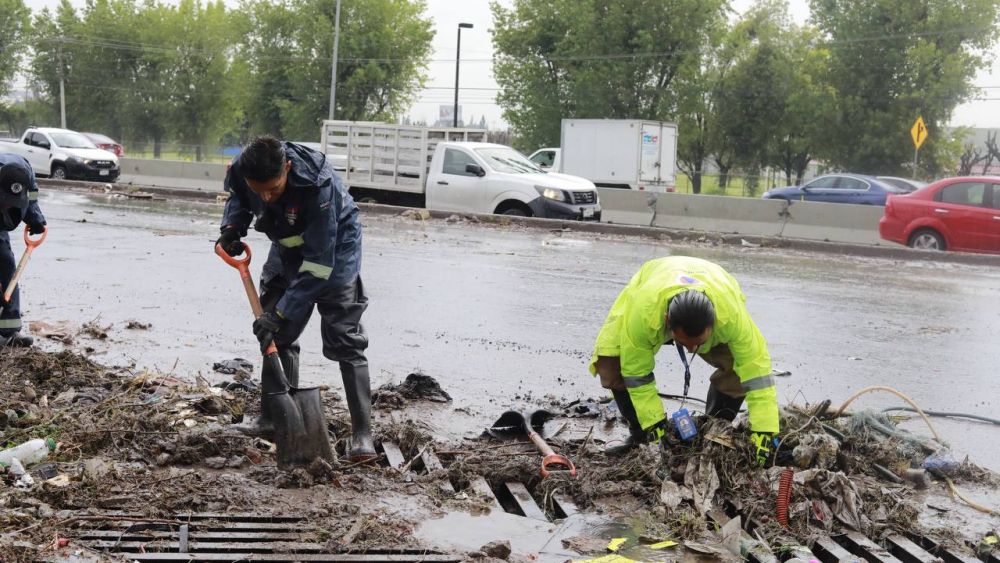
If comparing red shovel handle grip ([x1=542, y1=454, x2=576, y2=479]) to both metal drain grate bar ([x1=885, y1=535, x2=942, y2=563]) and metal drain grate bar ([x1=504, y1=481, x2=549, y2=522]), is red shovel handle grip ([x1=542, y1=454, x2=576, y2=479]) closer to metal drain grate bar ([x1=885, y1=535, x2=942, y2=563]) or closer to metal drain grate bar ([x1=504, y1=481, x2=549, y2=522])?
metal drain grate bar ([x1=504, y1=481, x2=549, y2=522])

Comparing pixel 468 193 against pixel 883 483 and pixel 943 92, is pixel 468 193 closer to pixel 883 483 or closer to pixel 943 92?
pixel 883 483

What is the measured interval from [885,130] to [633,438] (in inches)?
1276

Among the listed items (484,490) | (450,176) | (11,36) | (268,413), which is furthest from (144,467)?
(11,36)

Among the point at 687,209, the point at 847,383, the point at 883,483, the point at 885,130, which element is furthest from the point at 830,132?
the point at 883,483

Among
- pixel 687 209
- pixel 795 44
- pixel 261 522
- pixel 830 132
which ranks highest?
pixel 795 44

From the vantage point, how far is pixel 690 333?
15.0ft

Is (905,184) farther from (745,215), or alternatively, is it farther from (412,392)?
(412,392)

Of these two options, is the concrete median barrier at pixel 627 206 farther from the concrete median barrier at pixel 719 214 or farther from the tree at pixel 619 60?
the tree at pixel 619 60

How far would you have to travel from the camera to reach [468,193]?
1886 centimetres

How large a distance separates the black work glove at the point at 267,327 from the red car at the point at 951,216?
518 inches

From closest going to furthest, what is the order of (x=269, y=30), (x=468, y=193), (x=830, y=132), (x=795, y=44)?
(x=468, y=193), (x=830, y=132), (x=795, y=44), (x=269, y=30)

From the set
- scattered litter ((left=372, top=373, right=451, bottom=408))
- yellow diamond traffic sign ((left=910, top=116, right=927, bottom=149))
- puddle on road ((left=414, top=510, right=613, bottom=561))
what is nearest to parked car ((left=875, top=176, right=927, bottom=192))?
yellow diamond traffic sign ((left=910, top=116, right=927, bottom=149))

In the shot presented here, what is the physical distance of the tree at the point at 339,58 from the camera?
48.6 m

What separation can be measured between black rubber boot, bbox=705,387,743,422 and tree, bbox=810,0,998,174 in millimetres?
31301
